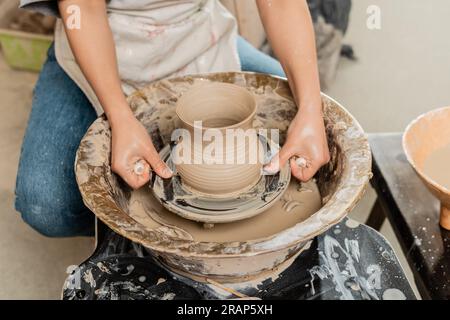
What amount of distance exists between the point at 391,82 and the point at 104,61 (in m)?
1.98

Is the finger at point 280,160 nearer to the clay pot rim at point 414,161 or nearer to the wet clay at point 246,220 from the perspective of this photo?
the wet clay at point 246,220

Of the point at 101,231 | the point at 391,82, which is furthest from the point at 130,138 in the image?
the point at 391,82

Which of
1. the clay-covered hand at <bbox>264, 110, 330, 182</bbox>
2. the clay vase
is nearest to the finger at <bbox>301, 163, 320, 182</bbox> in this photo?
the clay-covered hand at <bbox>264, 110, 330, 182</bbox>

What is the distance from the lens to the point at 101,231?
1229mm

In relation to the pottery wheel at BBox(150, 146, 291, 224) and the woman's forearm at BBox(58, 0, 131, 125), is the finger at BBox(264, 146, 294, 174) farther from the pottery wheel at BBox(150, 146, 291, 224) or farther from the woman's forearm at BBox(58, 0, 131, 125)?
the woman's forearm at BBox(58, 0, 131, 125)

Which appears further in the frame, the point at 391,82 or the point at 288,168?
the point at 391,82

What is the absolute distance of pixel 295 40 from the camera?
1.37 metres

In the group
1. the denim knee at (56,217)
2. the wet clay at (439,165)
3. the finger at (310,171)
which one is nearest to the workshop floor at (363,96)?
the denim knee at (56,217)

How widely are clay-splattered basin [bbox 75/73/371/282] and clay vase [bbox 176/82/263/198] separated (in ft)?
0.47

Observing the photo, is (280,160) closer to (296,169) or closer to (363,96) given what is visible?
(296,169)

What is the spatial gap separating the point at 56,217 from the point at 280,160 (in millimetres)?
725

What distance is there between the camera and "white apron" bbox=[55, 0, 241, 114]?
1493 mm

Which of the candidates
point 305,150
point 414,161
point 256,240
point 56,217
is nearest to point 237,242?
point 256,240
